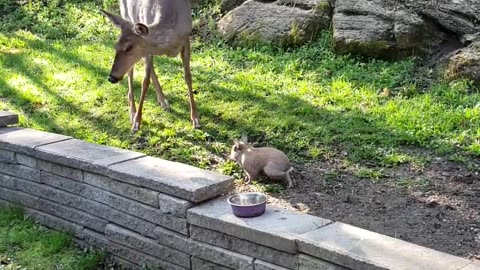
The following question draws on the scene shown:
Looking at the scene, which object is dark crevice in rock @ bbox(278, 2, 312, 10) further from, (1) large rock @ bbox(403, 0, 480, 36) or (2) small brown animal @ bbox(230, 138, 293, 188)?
(2) small brown animal @ bbox(230, 138, 293, 188)

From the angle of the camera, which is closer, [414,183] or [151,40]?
[414,183]

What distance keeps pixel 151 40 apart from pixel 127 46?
0.23 metres

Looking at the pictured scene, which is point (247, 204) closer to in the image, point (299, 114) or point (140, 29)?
point (299, 114)

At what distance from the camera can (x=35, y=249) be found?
16.2 feet

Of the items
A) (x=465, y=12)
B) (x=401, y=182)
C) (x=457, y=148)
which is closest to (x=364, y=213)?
(x=401, y=182)

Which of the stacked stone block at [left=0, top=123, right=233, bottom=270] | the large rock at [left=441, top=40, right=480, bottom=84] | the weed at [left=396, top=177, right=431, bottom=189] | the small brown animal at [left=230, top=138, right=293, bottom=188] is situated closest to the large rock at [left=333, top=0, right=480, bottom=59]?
the large rock at [left=441, top=40, right=480, bottom=84]

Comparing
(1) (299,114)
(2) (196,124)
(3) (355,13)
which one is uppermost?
(3) (355,13)

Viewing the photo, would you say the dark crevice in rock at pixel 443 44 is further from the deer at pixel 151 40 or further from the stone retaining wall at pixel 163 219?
the stone retaining wall at pixel 163 219

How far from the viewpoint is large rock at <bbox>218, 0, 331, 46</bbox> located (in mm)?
8594

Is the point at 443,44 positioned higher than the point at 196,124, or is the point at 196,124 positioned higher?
the point at 443,44

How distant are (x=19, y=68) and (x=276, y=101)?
3.70 m

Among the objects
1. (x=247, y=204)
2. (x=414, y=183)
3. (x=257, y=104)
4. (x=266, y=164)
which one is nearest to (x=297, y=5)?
(x=257, y=104)

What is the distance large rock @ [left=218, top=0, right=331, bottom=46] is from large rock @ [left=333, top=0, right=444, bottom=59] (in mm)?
417

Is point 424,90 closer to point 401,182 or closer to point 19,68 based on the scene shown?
point 401,182
